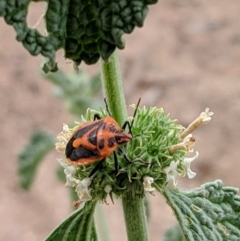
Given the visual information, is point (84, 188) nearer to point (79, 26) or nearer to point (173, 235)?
point (79, 26)

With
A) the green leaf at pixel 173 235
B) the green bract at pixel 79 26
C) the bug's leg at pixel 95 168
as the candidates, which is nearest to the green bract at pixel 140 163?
the bug's leg at pixel 95 168

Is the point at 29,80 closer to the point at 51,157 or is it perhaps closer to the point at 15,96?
the point at 15,96

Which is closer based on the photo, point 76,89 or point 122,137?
point 122,137

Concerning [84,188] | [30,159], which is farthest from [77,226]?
[30,159]

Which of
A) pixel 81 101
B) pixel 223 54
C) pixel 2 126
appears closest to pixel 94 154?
pixel 81 101

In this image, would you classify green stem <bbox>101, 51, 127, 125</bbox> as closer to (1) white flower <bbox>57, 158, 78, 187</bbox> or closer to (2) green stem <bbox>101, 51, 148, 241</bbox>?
(2) green stem <bbox>101, 51, 148, 241</bbox>
